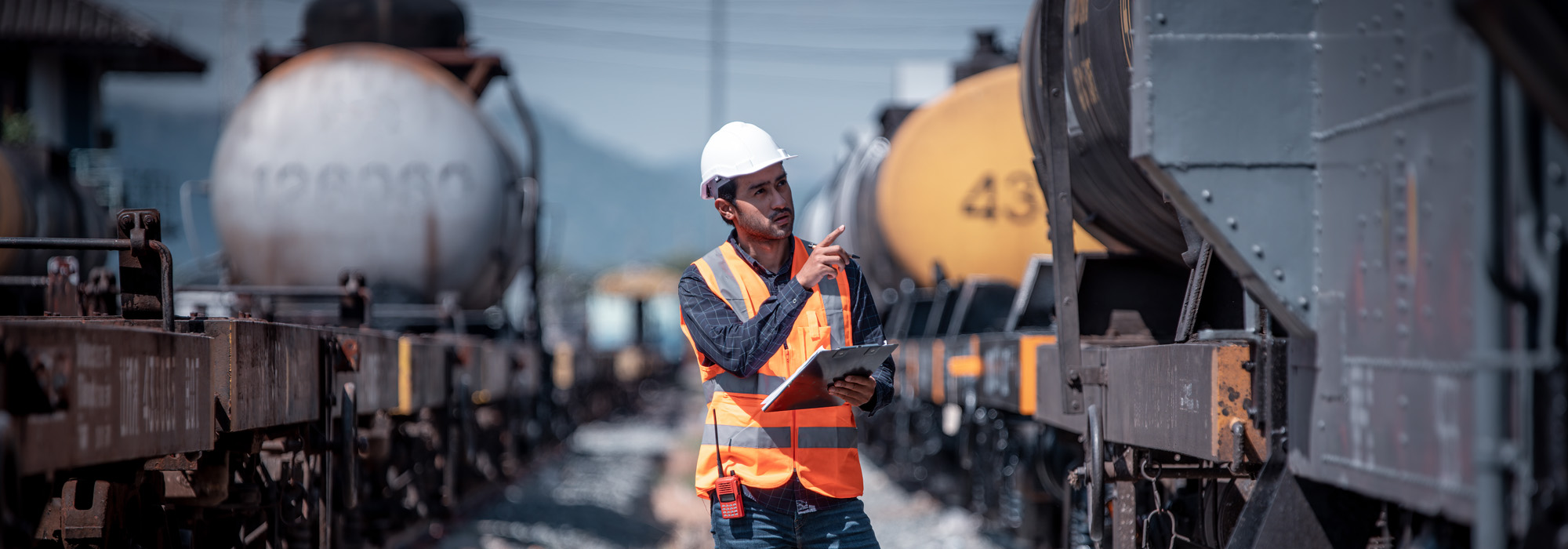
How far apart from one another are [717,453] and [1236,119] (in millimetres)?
1353

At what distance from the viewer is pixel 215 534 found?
186 inches

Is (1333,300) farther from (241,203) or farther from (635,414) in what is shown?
(635,414)

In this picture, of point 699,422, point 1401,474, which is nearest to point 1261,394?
point 1401,474

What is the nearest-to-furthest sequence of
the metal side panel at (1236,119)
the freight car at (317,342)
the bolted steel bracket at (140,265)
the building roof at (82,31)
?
1. the metal side panel at (1236,119)
2. the freight car at (317,342)
3. the bolted steel bracket at (140,265)
4. the building roof at (82,31)

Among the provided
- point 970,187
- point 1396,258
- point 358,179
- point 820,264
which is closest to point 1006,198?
point 970,187

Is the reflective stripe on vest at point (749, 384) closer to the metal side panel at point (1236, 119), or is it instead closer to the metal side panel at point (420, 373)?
the metal side panel at point (1236, 119)

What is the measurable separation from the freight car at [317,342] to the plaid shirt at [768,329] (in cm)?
120

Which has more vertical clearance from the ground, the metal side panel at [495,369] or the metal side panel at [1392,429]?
the metal side panel at [1392,429]

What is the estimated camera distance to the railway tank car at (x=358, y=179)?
9.07 metres

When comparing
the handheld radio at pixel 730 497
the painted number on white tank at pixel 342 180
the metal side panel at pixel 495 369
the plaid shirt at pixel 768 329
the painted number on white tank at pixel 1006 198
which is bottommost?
the metal side panel at pixel 495 369

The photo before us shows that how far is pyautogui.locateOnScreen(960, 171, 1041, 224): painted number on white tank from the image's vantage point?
8930mm

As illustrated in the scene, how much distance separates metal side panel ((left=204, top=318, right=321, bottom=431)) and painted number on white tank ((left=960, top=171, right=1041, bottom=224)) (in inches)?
202

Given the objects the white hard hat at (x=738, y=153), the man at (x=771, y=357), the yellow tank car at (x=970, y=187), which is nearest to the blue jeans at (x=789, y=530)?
the man at (x=771, y=357)

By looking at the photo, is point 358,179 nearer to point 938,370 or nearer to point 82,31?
point 938,370
